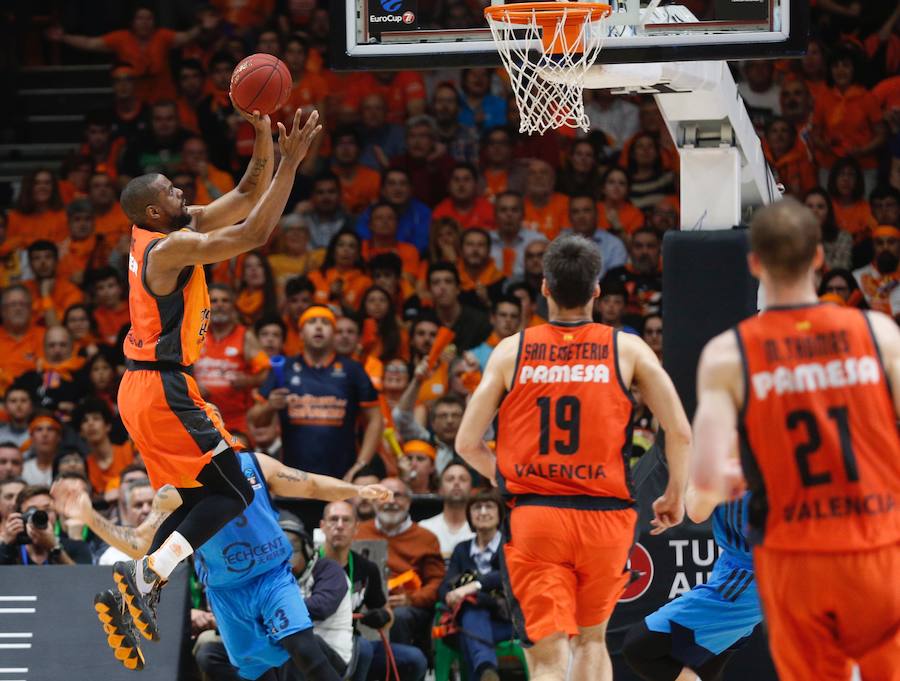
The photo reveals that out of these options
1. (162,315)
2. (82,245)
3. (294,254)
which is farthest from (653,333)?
(82,245)

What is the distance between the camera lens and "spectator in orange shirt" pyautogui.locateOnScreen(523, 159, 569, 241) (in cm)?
1328

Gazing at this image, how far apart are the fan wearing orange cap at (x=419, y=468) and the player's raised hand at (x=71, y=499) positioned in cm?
239

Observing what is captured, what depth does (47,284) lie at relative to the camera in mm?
13586

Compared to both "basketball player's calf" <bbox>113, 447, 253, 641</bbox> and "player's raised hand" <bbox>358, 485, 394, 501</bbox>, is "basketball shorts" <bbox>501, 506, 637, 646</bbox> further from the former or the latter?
"basketball player's calf" <bbox>113, 447, 253, 641</bbox>

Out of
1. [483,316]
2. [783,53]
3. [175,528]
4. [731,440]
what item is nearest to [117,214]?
[483,316]

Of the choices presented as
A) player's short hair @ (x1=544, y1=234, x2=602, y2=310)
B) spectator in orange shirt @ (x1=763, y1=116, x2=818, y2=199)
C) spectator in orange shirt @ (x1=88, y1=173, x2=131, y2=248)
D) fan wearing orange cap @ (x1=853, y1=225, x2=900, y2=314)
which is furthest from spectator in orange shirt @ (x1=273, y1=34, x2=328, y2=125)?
player's short hair @ (x1=544, y1=234, x2=602, y2=310)

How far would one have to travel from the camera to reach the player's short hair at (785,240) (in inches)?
196

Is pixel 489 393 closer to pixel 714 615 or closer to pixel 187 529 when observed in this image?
pixel 714 615

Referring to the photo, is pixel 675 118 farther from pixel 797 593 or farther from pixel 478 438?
pixel 797 593

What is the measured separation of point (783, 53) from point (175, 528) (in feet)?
13.2

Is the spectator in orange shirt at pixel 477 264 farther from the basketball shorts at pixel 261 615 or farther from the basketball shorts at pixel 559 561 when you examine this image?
the basketball shorts at pixel 559 561

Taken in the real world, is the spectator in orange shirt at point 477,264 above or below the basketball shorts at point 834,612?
above

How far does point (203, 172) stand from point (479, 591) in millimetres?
6148

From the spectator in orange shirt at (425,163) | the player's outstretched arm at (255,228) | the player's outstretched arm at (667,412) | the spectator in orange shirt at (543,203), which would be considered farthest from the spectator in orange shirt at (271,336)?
the player's outstretched arm at (667,412)
